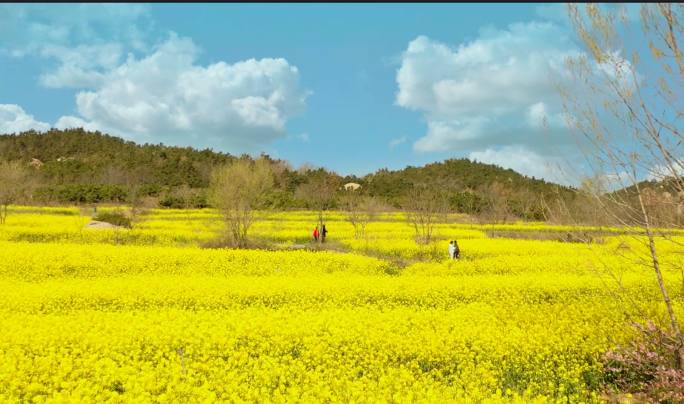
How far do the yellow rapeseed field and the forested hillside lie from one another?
32913 mm

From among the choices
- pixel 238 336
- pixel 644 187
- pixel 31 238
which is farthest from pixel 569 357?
pixel 31 238

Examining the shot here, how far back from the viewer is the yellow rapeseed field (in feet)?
18.9

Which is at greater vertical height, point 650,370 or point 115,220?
point 115,220

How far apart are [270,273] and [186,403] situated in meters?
10.2

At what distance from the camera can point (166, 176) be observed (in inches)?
2490

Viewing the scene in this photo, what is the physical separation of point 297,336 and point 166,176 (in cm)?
6251

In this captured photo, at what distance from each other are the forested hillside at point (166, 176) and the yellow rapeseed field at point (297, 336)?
32.9 m

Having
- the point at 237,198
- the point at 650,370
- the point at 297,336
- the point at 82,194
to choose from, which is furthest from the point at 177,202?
the point at 650,370

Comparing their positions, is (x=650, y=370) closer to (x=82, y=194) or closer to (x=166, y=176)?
(x=82, y=194)

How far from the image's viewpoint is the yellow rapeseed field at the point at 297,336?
577 cm

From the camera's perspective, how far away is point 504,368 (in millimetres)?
6918

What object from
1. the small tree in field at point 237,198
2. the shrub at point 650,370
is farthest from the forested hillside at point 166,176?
the shrub at point 650,370

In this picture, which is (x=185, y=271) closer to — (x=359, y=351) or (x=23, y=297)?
(x=23, y=297)

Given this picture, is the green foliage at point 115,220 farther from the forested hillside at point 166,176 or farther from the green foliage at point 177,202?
the green foliage at point 177,202
